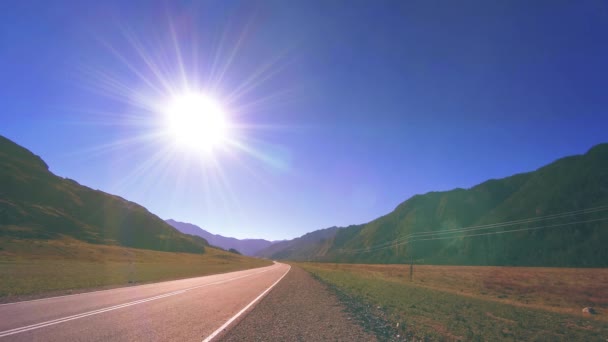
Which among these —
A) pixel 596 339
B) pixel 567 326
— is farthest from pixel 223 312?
pixel 567 326

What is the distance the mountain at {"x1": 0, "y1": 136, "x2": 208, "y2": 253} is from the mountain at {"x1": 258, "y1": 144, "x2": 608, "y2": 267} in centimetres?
11033

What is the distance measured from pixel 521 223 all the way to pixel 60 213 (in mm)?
169157

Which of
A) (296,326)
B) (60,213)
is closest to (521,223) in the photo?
(296,326)

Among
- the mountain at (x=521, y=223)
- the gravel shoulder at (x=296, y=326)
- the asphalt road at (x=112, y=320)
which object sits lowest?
the gravel shoulder at (x=296, y=326)

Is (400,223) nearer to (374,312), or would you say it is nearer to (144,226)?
(144,226)

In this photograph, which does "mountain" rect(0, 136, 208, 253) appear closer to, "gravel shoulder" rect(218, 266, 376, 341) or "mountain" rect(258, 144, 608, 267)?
"gravel shoulder" rect(218, 266, 376, 341)

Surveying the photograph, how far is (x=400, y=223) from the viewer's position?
6836 inches

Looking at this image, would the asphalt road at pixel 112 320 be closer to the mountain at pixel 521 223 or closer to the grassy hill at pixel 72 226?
the grassy hill at pixel 72 226

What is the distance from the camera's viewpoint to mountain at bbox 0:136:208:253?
98938 millimetres

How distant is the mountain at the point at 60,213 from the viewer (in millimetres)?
98938

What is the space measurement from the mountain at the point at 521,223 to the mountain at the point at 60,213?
11033cm

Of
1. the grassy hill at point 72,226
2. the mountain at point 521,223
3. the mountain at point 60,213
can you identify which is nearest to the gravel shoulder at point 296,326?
the mountain at point 521,223

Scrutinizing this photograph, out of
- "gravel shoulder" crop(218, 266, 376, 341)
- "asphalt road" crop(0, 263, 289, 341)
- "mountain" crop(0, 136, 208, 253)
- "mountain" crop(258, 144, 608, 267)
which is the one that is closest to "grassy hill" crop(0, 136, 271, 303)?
"mountain" crop(0, 136, 208, 253)

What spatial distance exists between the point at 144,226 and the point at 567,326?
17462 cm
